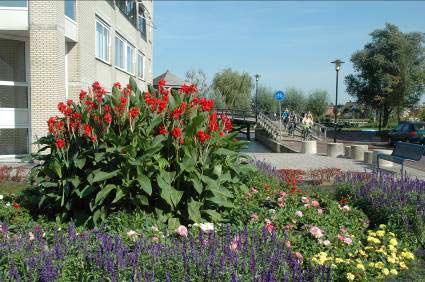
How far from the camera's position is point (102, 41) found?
2078 cm

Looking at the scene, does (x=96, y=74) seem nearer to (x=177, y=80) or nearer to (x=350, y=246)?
(x=350, y=246)

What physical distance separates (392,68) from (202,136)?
53578 mm

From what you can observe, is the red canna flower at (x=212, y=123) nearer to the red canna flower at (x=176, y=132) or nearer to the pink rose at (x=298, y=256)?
the red canna flower at (x=176, y=132)

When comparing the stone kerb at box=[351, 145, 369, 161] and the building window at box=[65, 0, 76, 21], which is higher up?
the building window at box=[65, 0, 76, 21]

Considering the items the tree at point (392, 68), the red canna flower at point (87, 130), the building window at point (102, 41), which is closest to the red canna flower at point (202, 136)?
the red canna flower at point (87, 130)

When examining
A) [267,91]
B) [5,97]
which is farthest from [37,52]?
[267,91]

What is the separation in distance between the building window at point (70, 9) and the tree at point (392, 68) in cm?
4177

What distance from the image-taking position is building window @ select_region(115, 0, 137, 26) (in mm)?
24453

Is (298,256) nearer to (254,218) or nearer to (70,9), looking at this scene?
(254,218)

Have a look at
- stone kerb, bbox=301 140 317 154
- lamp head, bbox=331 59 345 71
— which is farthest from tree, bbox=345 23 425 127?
stone kerb, bbox=301 140 317 154

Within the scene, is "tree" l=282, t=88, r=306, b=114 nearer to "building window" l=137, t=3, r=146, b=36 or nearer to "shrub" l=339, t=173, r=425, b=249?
"building window" l=137, t=3, r=146, b=36

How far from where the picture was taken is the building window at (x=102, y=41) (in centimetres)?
2006

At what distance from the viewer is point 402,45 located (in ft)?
172

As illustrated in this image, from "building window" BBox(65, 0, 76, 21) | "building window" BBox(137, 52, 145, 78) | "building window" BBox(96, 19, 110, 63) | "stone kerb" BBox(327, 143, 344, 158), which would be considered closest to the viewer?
"building window" BBox(65, 0, 76, 21)
